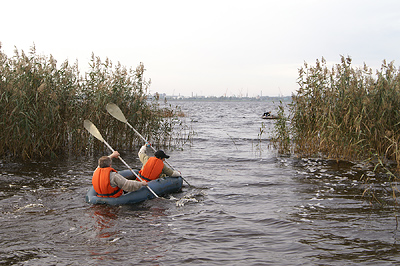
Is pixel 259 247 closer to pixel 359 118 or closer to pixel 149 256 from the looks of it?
pixel 149 256

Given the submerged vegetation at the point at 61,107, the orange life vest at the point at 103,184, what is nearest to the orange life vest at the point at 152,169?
the orange life vest at the point at 103,184

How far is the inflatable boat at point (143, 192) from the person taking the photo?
312 inches

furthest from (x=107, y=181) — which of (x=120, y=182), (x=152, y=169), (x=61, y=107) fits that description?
(x=61, y=107)

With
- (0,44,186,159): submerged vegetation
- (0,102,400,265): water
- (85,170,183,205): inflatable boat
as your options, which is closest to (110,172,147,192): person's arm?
(85,170,183,205): inflatable boat

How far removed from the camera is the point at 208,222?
715 centimetres

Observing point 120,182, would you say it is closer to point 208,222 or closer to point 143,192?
point 143,192

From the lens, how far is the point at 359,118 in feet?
35.4

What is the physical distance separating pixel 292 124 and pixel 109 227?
27.1ft

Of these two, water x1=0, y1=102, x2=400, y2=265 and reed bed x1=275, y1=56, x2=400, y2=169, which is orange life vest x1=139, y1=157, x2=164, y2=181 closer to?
water x1=0, y1=102, x2=400, y2=265

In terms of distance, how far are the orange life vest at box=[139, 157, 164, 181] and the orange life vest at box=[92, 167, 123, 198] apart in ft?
4.20

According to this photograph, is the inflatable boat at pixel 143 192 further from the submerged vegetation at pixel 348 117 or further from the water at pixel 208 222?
the submerged vegetation at pixel 348 117

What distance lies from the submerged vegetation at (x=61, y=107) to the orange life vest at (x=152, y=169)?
155 inches

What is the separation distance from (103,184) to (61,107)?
5202mm

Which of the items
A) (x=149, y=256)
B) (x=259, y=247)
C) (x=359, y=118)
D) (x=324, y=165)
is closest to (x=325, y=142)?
(x=324, y=165)
